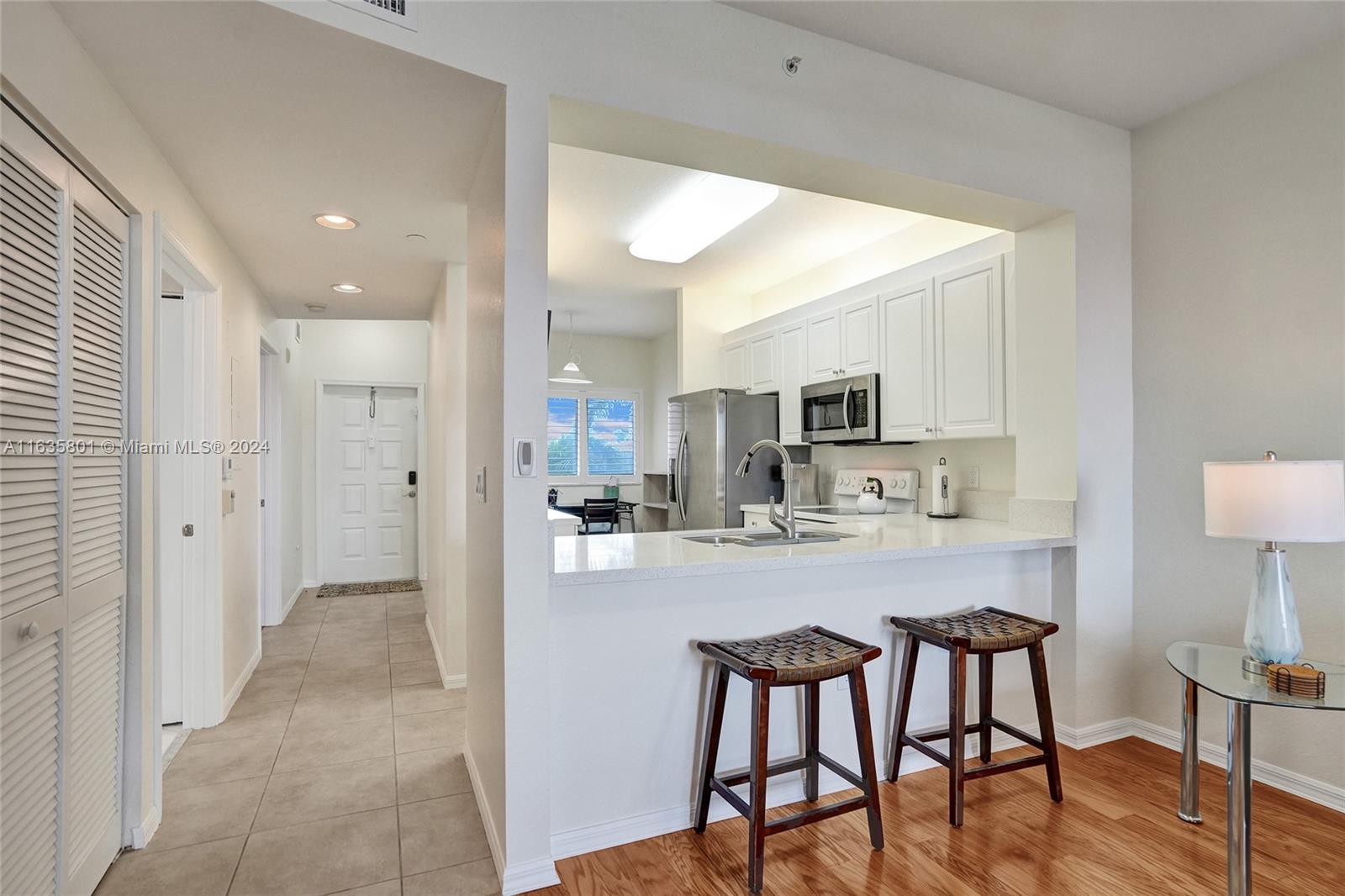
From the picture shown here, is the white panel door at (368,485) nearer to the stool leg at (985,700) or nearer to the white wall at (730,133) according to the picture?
the white wall at (730,133)

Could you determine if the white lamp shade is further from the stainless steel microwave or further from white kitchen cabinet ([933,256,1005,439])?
the stainless steel microwave

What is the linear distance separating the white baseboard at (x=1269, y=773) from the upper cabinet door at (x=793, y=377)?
2.38 m

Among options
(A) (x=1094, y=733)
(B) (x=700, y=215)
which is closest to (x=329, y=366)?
(B) (x=700, y=215)

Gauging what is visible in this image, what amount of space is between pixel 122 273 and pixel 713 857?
2392mm

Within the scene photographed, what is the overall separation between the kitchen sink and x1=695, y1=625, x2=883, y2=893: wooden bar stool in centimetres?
40

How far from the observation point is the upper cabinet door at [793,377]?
4445 millimetres

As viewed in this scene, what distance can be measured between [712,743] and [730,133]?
1.82m

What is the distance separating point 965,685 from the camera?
2285 millimetres

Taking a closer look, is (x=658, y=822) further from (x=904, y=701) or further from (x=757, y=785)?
(x=904, y=701)

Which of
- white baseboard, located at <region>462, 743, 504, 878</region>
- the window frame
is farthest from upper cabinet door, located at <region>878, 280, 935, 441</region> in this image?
the window frame

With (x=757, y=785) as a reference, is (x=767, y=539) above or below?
above

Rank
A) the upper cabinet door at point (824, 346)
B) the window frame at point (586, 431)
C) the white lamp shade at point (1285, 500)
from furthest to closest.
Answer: the window frame at point (586, 431) → the upper cabinet door at point (824, 346) → the white lamp shade at point (1285, 500)

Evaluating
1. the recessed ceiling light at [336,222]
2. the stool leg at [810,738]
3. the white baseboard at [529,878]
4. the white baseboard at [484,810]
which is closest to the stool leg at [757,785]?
the stool leg at [810,738]

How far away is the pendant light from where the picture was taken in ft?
19.6
